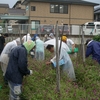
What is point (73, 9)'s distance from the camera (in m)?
32.3

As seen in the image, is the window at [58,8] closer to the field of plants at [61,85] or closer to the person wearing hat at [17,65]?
the field of plants at [61,85]

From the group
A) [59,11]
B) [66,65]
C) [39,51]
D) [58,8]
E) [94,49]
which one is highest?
[58,8]

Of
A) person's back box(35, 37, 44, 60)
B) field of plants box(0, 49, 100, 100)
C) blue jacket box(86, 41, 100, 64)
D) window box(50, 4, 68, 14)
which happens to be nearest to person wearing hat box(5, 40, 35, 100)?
field of plants box(0, 49, 100, 100)

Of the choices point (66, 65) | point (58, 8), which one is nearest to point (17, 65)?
point (66, 65)

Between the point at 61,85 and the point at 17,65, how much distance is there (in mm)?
1043

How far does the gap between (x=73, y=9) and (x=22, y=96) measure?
28.5 metres

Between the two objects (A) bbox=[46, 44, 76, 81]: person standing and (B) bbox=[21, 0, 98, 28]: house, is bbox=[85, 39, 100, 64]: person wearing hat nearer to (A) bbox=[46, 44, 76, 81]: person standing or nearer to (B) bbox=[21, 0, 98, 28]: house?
(A) bbox=[46, 44, 76, 81]: person standing

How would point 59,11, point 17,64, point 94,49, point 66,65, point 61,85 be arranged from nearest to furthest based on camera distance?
1. point 17,64
2. point 61,85
3. point 66,65
4. point 94,49
5. point 59,11

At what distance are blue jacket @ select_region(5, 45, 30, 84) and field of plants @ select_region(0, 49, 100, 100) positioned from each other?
1.54ft

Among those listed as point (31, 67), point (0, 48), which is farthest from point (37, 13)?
point (31, 67)

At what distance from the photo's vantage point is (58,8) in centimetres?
3200

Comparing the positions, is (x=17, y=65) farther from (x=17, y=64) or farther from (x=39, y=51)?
(x=39, y=51)

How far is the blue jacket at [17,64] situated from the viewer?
430 cm

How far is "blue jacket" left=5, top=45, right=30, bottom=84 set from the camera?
4.30 meters
